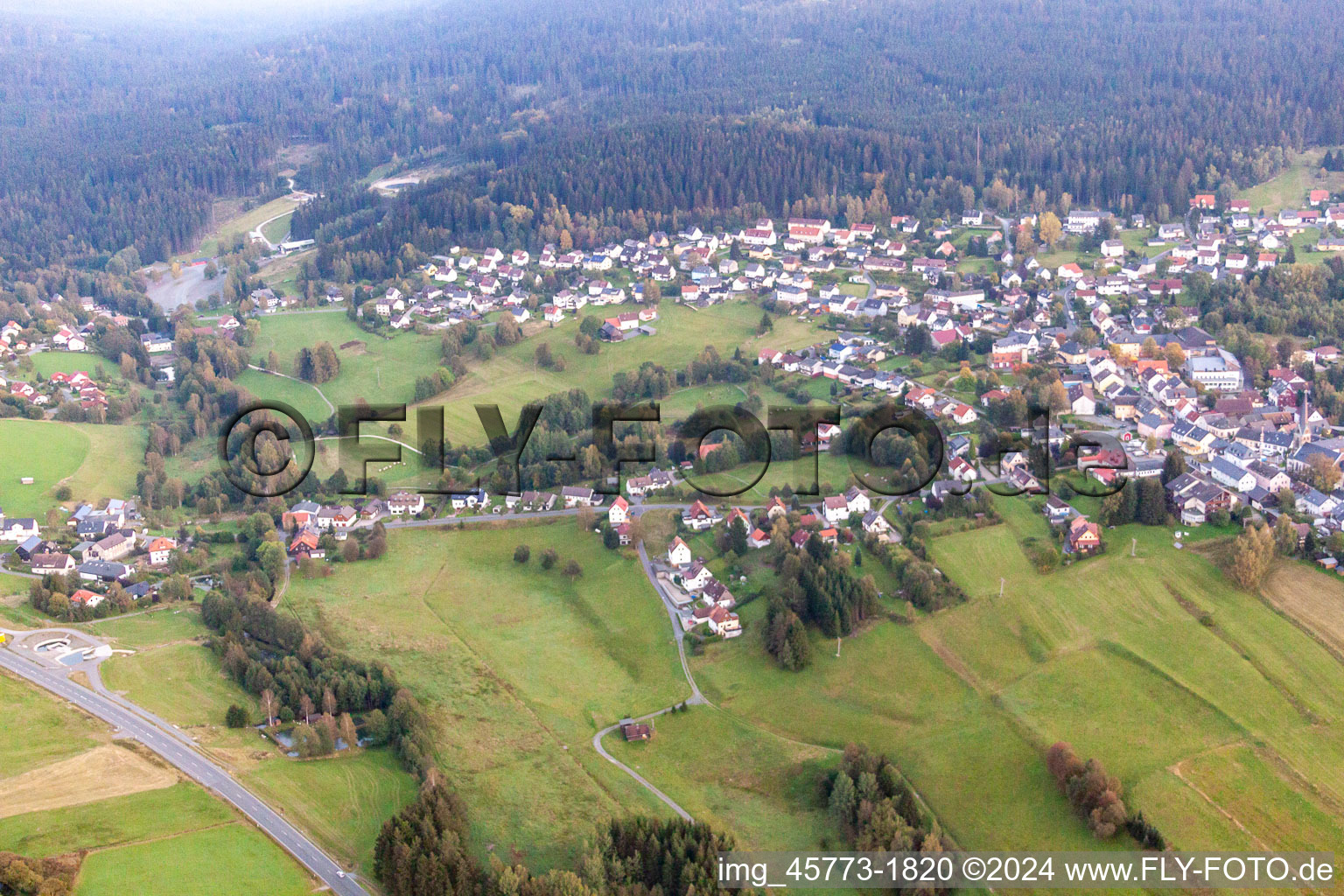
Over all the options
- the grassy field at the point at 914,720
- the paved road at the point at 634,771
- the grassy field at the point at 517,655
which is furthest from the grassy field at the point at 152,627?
the grassy field at the point at 914,720

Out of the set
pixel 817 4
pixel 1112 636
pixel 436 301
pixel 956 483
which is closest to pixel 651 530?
pixel 956 483

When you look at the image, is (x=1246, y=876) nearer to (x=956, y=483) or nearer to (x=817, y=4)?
(x=956, y=483)

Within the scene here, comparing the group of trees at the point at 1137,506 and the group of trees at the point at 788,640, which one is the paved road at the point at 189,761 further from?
the group of trees at the point at 1137,506

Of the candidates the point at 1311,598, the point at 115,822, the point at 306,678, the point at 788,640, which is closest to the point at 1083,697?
the point at 788,640

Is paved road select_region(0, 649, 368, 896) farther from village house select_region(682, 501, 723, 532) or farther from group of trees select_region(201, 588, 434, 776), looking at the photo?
village house select_region(682, 501, 723, 532)

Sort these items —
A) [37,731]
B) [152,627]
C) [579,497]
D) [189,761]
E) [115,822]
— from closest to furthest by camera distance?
1. [115,822]
2. [189,761]
3. [37,731]
4. [152,627]
5. [579,497]

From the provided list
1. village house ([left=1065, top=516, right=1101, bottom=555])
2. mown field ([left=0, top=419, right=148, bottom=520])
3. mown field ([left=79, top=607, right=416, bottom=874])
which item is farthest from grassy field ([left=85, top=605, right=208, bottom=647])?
village house ([left=1065, top=516, right=1101, bottom=555])

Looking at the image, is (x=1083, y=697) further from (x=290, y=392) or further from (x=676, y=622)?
(x=290, y=392)

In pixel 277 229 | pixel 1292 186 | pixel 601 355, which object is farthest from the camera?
pixel 277 229
